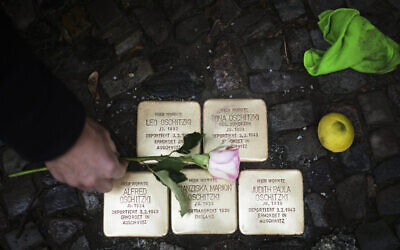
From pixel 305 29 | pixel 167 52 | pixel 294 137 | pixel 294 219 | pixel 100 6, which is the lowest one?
pixel 294 219

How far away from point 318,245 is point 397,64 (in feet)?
3.33

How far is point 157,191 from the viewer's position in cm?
149

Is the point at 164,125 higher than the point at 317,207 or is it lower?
higher

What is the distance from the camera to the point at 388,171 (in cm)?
152

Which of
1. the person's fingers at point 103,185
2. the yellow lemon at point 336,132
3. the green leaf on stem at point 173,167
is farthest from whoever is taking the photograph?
the yellow lemon at point 336,132

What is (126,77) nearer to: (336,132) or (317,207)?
(336,132)

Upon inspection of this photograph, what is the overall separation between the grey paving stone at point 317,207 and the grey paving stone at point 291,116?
380 millimetres

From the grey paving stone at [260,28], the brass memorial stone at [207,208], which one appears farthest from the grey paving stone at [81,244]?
the grey paving stone at [260,28]

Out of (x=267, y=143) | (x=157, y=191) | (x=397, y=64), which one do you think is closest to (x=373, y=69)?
(x=397, y=64)

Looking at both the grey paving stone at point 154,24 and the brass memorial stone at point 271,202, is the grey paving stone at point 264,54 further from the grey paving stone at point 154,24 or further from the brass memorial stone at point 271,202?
the brass memorial stone at point 271,202

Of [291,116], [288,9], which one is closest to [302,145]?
[291,116]

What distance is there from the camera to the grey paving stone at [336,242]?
148cm

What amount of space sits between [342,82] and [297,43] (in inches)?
12.6

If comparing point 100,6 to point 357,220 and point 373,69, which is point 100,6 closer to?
point 373,69
